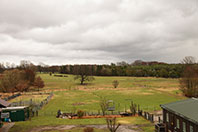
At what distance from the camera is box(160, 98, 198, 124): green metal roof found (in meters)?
18.5

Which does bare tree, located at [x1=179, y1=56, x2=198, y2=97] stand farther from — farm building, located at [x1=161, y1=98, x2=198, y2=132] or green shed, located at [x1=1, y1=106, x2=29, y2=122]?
green shed, located at [x1=1, y1=106, x2=29, y2=122]

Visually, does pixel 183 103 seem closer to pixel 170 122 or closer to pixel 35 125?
pixel 170 122

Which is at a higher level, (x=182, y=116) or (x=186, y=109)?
(x=186, y=109)

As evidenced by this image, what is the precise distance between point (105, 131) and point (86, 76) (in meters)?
76.5

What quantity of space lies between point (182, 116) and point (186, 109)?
1387 millimetres

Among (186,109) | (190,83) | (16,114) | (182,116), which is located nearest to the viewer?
(182,116)

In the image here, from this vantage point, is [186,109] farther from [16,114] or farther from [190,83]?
[190,83]

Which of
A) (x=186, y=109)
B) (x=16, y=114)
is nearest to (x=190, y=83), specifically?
(x=186, y=109)

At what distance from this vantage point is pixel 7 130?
25.8 m

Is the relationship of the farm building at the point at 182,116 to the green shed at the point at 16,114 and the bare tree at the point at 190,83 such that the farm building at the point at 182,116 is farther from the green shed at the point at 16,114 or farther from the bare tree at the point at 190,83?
the bare tree at the point at 190,83

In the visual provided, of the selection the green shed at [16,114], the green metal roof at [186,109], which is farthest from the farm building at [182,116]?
the green shed at [16,114]

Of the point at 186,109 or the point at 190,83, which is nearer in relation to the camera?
the point at 186,109

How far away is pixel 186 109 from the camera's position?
20609 mm

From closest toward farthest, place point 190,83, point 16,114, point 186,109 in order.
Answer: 1. point 186,109
2. point 16,114
3. point 190,83
